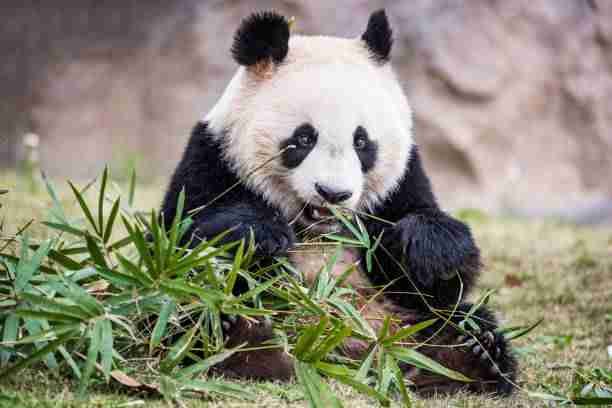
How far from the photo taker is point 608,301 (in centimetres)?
396

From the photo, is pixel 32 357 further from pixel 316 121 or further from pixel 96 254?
pixel 316 121

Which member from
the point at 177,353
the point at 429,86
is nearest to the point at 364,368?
the point at 177,353

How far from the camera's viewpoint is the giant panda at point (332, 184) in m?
2.77

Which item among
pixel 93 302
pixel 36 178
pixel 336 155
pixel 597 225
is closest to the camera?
pixel 93 302

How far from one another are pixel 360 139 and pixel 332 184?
0.28 m

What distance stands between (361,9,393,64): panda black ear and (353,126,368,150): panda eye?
18.2 inches

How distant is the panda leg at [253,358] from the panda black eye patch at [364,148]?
0.69 m

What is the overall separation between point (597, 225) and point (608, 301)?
3110 mm

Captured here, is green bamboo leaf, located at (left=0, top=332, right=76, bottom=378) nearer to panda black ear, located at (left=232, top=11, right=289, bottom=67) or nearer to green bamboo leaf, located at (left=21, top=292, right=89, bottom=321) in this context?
green bamboo leaf, located at (left=21, top=292, right=89, bottom=321)

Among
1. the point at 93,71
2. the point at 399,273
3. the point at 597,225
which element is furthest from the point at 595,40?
the point at 399,273

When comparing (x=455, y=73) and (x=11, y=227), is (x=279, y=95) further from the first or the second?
(x=455, y=73)

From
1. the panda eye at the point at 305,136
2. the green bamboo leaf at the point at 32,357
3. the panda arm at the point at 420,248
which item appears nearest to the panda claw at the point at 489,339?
the panda arm at the point at 420,248

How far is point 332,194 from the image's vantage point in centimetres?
271

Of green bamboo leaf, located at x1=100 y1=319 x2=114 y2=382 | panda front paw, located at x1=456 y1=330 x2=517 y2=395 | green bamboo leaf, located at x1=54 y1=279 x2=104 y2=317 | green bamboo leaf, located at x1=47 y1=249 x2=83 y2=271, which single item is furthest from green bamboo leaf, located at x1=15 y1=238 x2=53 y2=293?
panda front paw, located at x1=456 y1=330 x2=517 y2=395
